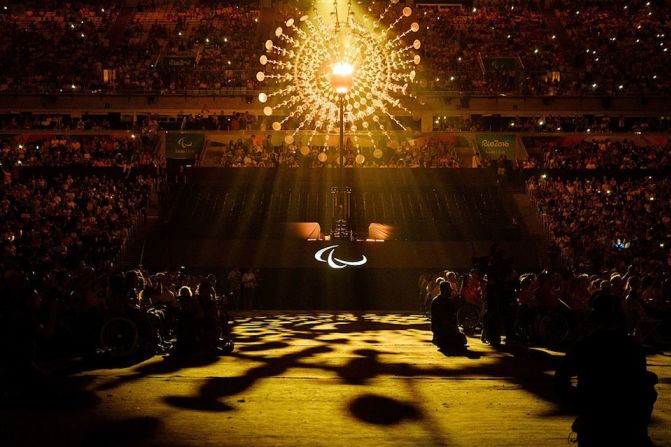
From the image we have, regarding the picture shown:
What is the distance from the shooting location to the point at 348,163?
36969mm

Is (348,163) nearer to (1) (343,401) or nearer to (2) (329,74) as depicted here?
(2) (329,74)

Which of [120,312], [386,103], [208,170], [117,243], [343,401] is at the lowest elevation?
[343,401]

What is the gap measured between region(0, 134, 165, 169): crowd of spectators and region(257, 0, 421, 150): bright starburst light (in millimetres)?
6103

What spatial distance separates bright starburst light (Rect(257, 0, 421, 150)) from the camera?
27.1 metres

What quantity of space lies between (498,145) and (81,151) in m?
19.1

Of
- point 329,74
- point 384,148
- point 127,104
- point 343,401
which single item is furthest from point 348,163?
point 343,401

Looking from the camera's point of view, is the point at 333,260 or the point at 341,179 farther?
the point at 341,179

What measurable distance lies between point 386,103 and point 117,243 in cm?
2081

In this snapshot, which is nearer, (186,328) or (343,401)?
(343,401)

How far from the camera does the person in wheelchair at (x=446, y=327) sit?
1316 cm

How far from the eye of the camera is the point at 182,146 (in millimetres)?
39438

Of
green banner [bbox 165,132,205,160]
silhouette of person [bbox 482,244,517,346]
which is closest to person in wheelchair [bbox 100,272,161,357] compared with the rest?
silhouette of person [bbox 482,244,517,346]

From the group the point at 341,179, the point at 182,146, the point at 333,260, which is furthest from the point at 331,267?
the point at 182,146

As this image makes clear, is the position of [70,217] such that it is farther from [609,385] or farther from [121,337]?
[609,385]
